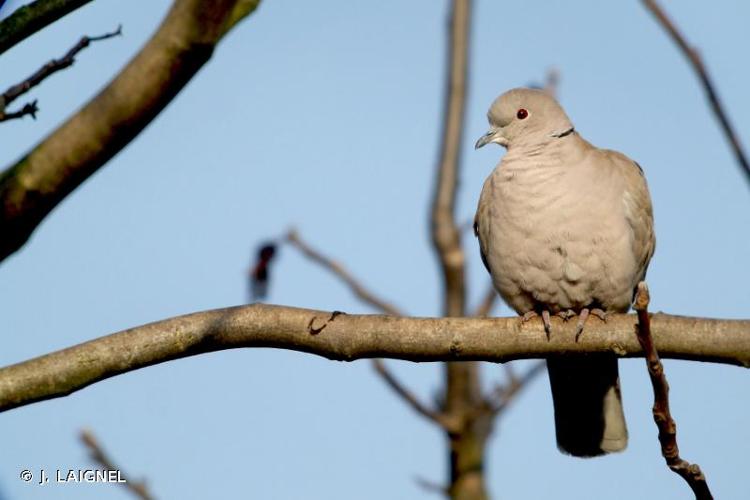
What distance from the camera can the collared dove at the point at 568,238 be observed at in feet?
15.8

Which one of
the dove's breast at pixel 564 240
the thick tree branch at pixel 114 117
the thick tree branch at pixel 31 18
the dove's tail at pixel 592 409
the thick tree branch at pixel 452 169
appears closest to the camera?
the thick tree branch at pixel 114 117

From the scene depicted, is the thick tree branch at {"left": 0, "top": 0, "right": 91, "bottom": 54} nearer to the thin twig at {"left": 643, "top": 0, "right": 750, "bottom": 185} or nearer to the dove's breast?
the thin twig at {"left": 643, "top": 0, "right": 750, "bottom": 185}

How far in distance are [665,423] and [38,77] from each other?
1.86m

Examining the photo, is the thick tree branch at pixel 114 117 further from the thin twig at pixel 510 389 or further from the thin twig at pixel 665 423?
the thin twig at pixel 510 389

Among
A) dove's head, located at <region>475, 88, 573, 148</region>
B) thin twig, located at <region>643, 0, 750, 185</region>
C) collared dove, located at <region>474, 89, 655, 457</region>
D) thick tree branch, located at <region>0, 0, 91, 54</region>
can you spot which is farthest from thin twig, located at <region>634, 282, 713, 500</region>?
dove's head, located at <region>475, 88, 573, 148</region>

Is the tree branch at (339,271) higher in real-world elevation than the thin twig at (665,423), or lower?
higher

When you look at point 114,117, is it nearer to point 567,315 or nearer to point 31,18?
point 31,18

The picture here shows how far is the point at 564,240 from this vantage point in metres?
4.82

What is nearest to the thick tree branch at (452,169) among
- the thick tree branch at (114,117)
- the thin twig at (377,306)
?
the thin twig at (377,306)

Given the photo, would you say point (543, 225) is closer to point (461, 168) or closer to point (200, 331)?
point (461, 168)

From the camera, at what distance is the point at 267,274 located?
471 cm

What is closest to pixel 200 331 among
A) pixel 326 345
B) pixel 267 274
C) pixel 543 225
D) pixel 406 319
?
pixel 326 345

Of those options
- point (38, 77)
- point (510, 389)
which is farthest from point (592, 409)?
point (38, 77)

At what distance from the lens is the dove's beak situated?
220 inches
